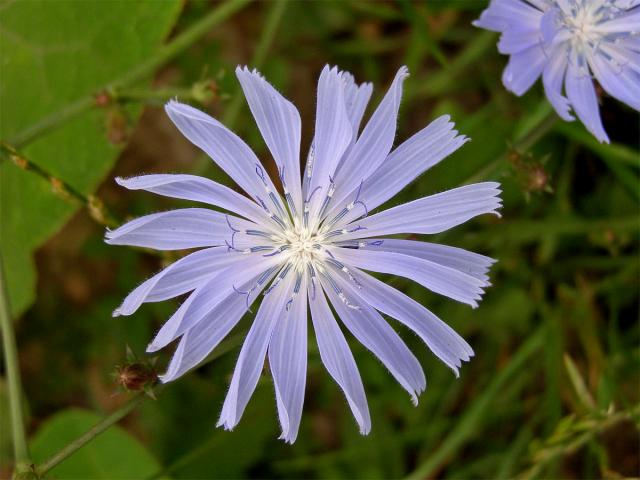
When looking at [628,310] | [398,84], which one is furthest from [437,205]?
[628,310]

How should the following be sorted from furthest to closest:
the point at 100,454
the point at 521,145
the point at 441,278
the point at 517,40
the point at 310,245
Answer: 1. the point at 100,454
2. the point at 521,145
3. the point at 517,40
4. the point at 310,245
5. the point at 441,278

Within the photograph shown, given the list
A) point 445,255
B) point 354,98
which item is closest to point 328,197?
point 354,98

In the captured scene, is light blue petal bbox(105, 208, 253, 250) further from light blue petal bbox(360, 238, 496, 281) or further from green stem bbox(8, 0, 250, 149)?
green stem bbox(8, 0, 250, 149)

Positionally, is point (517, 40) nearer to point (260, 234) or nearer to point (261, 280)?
point (260, 234)

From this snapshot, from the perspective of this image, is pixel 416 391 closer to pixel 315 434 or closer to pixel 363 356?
pixel 363 356

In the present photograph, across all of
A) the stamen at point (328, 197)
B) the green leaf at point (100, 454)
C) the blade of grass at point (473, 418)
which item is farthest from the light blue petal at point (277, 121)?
the green leaf at point (100, 454)

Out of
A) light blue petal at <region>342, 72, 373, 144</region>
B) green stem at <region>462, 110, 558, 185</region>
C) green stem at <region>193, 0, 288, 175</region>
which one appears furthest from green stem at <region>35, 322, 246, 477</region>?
green stem at <region>193, 0, 288, 175</region>
